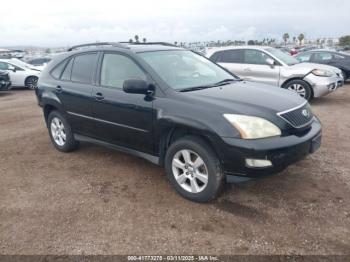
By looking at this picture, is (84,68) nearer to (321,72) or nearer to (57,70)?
(57,70)

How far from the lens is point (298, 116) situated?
371cm

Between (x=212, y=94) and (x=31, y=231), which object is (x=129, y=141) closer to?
(x=212, y=94)

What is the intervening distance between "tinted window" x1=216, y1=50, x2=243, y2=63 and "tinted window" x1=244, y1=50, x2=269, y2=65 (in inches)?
7.2

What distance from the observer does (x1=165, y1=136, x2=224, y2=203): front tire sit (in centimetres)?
351

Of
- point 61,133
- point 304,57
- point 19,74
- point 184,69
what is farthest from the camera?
point 19,74

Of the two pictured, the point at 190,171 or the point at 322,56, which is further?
the point at 322,56

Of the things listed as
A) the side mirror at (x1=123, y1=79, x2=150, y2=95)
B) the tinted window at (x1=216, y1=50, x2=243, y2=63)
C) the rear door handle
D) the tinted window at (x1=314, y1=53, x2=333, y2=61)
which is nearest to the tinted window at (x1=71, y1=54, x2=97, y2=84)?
the rear door handle

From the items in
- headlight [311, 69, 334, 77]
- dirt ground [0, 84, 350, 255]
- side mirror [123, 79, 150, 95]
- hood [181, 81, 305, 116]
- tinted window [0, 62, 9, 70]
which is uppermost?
side mirror [123, 79, 150, 95]

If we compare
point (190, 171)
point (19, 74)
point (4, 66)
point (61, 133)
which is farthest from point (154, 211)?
point (4, 66)

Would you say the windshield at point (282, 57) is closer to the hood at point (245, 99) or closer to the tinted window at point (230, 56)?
the tinted window at point (230, 56)

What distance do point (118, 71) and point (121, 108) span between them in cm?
55

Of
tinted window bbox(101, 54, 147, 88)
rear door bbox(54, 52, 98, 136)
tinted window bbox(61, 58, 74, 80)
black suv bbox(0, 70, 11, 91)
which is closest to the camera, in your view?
tinted window bbox(101, 54, 147, 88)

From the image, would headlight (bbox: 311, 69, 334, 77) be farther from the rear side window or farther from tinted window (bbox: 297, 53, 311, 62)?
tinted window (bbox: 297, 53, 311, 62)

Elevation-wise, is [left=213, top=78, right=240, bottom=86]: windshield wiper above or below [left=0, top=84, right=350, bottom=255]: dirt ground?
above
